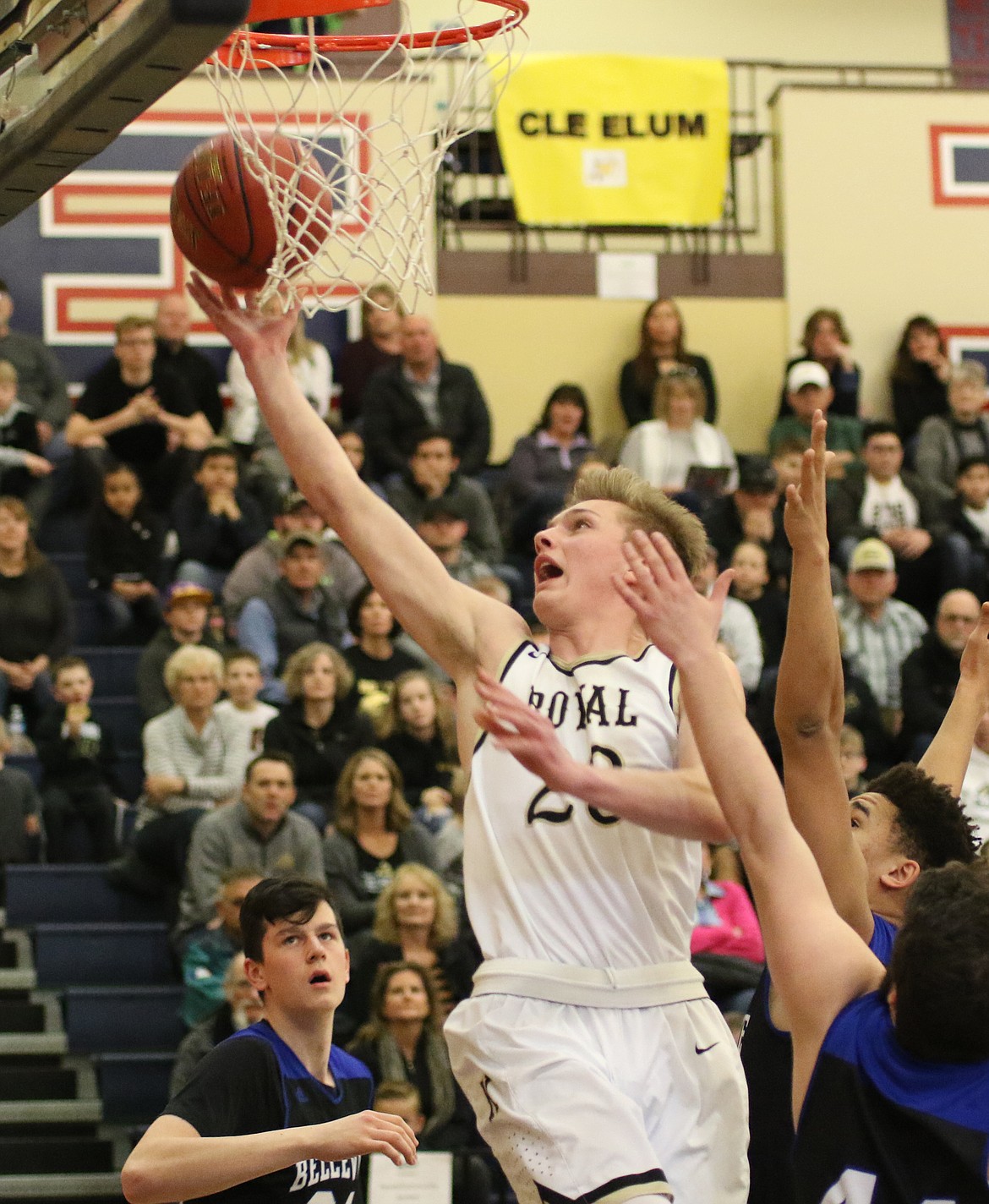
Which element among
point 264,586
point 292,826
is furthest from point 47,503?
point 292,826

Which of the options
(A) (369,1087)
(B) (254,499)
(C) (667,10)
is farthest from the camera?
(C) (667,10)

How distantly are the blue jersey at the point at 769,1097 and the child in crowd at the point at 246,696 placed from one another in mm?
5340

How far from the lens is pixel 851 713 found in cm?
972

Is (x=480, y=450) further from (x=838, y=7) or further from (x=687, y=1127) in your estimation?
(x=687, y=1127)

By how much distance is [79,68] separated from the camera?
322 centimetres

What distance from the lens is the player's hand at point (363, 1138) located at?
342 centimetres

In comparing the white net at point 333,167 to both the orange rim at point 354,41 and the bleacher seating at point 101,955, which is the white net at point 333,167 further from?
the bleacher seating at point 101,955

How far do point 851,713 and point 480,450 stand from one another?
10.7ft

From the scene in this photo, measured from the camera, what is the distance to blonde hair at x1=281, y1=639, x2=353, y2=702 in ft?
28.6

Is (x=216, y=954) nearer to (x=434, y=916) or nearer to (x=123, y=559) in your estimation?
(x=434, y=916)

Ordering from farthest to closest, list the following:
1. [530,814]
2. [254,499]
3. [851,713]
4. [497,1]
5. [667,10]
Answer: [667,10] < [254,499] < [851,713] < [497,1] < [530,814]

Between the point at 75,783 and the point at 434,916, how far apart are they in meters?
2.37

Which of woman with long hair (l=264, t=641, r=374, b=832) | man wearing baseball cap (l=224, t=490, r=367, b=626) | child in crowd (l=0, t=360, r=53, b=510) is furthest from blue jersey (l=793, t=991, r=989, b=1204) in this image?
child in crowd (l=0, t=360, r=53, b=510)

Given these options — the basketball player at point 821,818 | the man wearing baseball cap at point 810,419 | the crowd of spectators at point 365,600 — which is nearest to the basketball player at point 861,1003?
the basketball player at point 821,818
